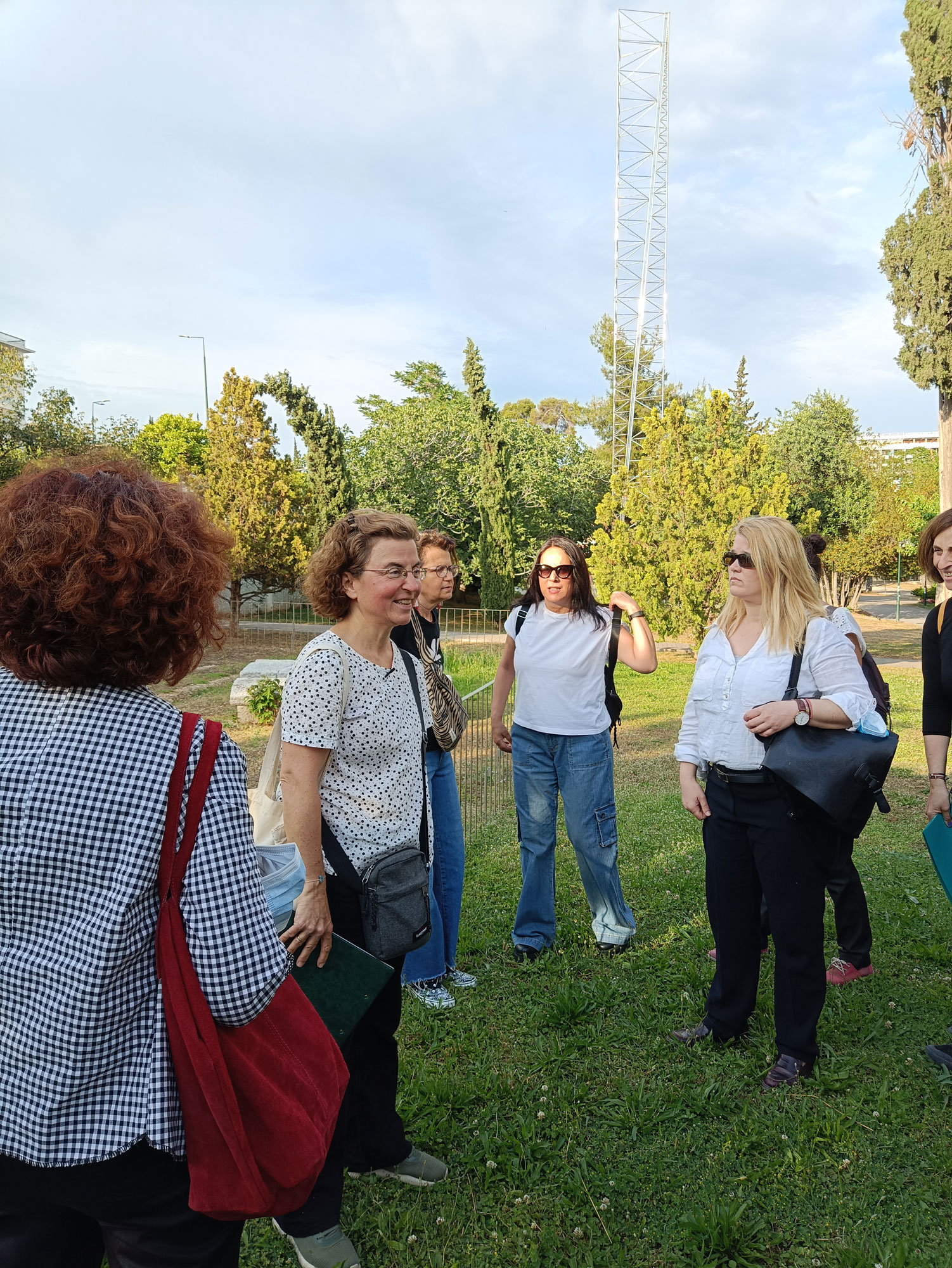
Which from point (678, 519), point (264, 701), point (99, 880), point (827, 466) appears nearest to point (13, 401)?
point (264, 701)

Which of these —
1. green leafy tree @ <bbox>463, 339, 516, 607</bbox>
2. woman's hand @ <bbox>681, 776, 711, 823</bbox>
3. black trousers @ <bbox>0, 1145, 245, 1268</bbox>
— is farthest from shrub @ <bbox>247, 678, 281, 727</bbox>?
green leafy tree @ <bbox>463, 339, 516, 607</bbox>

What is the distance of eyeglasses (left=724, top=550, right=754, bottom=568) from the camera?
3.27m

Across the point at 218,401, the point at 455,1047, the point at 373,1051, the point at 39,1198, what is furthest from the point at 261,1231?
the point at 218,401

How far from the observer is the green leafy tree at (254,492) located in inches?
863

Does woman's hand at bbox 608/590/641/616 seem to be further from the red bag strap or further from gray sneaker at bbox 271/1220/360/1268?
the red bag strap

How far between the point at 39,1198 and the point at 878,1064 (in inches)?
120

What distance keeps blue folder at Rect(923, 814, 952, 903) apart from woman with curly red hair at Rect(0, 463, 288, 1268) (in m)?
2.70

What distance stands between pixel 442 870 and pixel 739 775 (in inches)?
57.6

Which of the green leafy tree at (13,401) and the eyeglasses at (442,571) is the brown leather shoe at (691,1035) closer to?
the eyeglasses at (442,571)

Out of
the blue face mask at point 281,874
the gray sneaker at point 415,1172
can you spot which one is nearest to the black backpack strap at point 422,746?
the blue face mask at point 281,874

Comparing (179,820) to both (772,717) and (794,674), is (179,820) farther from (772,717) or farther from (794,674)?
(794,674)

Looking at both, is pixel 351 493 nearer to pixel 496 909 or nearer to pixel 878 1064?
pixel 496 909

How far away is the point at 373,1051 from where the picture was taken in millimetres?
2656

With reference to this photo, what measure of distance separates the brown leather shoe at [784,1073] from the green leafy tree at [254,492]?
19.2 meters
